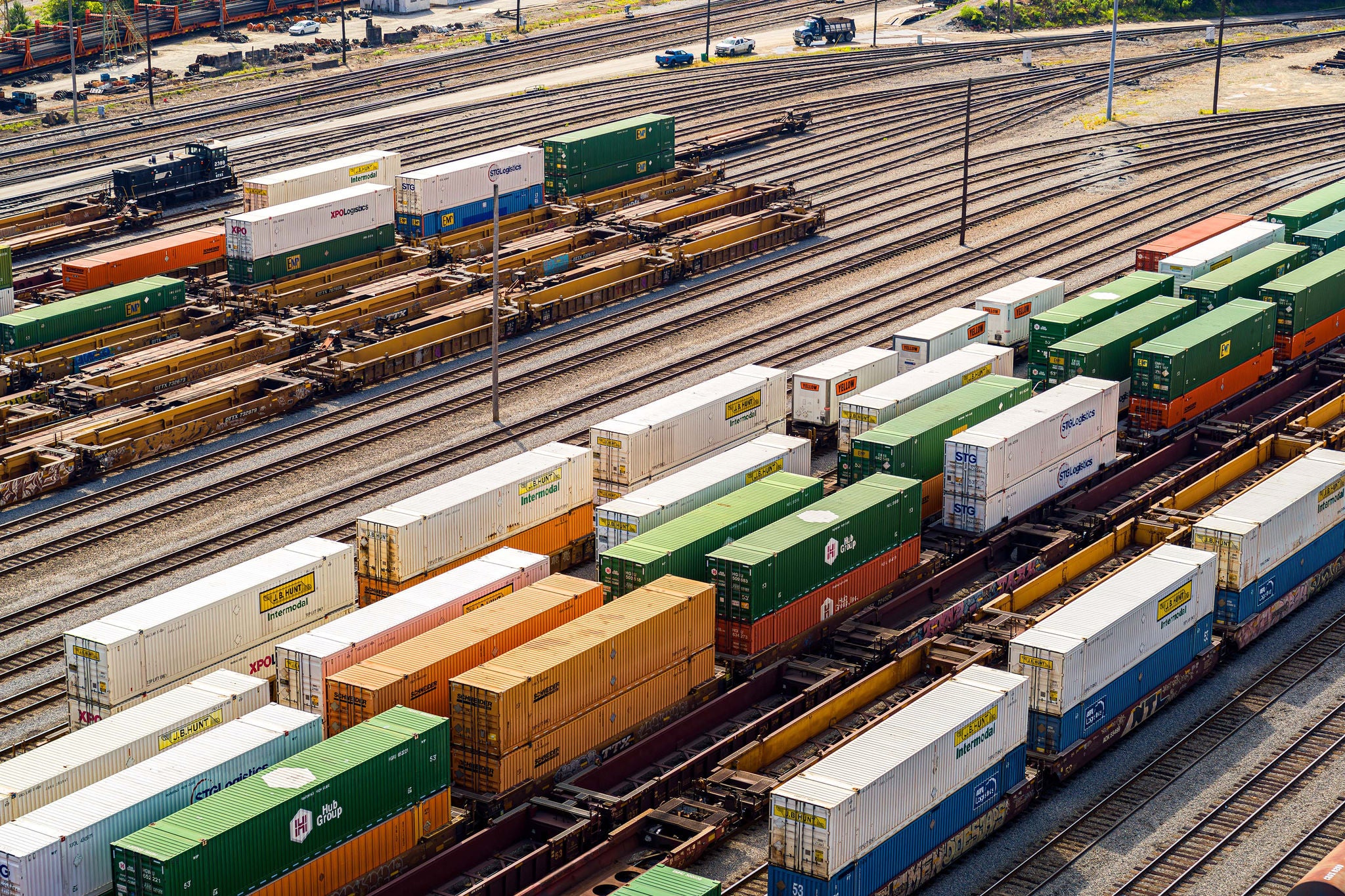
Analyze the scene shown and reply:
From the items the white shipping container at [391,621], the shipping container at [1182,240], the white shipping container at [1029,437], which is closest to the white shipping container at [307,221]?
the shipping container at [1182,240]

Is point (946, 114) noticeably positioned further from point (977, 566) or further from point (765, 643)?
point (765, 643)

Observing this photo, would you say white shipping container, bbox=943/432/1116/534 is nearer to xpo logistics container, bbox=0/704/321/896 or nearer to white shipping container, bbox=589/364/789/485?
white shipping container, bbox=589/364/789/485

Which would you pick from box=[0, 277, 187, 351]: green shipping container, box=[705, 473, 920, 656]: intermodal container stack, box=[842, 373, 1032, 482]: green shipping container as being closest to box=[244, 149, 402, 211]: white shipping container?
box=[0, 277, 187, 351]: green shipping container

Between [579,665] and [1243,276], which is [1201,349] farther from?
[579,665]

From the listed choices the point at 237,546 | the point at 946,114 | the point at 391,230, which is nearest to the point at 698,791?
the point at 237,546

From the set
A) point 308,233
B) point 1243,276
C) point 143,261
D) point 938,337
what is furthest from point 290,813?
point 143,261
